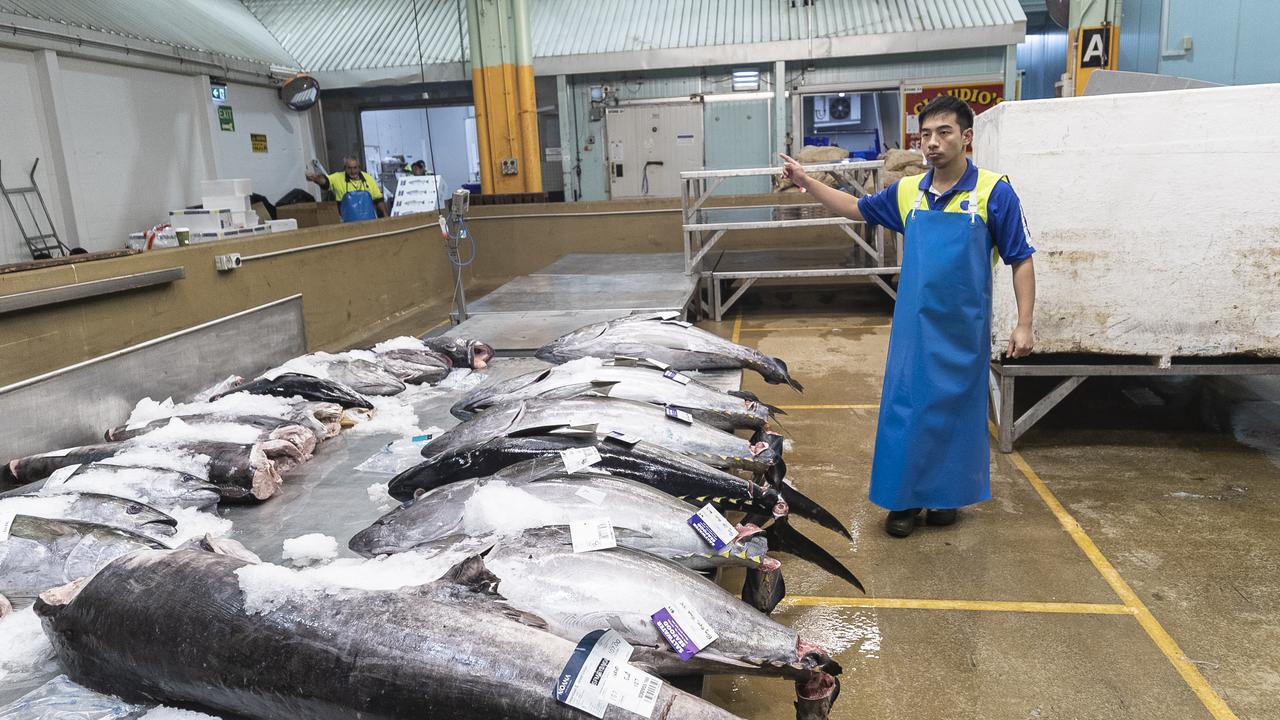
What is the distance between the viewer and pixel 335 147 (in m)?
16.8

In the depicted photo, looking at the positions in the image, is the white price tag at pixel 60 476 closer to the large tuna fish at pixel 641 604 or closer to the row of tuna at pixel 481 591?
the row of tuna at pixel 481 591

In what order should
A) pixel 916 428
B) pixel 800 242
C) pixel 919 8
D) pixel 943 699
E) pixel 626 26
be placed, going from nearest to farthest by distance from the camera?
pixel 943 699, pixel 916 428, pixel 800 242, pixel 919 8, pixel 626 26

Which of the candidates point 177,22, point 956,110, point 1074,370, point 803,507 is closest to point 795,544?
point 803,507

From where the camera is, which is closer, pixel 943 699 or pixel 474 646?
pixel 474 646

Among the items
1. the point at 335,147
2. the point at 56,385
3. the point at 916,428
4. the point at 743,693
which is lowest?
the point at 743,693

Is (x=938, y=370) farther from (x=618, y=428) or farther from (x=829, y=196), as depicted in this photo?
(x=618, y=428)

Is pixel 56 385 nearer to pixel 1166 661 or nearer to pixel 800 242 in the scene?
pixel 1166 661

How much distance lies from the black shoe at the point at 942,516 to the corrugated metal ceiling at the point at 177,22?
10.8 m

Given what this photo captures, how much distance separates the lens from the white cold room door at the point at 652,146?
1480 cm

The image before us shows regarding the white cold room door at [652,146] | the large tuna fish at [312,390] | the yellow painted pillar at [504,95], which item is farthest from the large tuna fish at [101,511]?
the white cold room door at [652,146]

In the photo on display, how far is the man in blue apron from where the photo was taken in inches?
141

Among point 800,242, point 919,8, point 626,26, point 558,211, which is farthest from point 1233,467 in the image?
point 626,26

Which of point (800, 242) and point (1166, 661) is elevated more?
point (800, 242)

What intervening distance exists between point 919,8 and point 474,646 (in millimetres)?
14820
